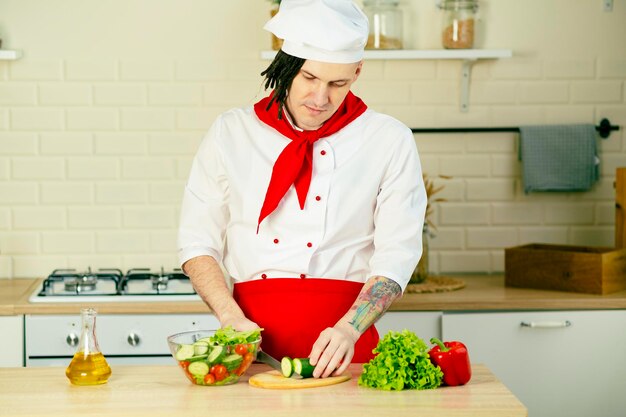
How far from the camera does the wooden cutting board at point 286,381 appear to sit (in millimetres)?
2342

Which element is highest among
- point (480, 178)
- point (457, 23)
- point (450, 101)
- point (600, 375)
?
point (457, 23)

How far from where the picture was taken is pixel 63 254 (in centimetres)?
436

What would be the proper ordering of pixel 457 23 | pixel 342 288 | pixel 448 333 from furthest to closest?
1. pixel 457 23
2. pixel 448 333
3. pixel 342 288

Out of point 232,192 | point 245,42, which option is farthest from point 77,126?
point 232,192

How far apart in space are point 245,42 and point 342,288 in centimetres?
180

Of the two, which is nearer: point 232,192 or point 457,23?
point 232,192

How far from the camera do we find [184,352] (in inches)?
92.4

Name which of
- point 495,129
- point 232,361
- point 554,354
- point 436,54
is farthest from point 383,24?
point 232,361

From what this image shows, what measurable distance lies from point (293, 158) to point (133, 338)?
1.25m

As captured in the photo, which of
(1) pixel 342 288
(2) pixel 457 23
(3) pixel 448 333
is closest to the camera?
(1) pixel 342 288

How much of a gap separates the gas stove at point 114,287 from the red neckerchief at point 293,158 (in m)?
1.08

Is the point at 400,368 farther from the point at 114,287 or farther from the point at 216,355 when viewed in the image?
the point at 114,287

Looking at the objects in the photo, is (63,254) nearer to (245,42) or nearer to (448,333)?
(245,42)

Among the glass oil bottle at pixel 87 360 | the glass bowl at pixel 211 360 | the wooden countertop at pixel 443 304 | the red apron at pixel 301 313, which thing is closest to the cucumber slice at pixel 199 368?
the glass bowl at pixel 211 360
